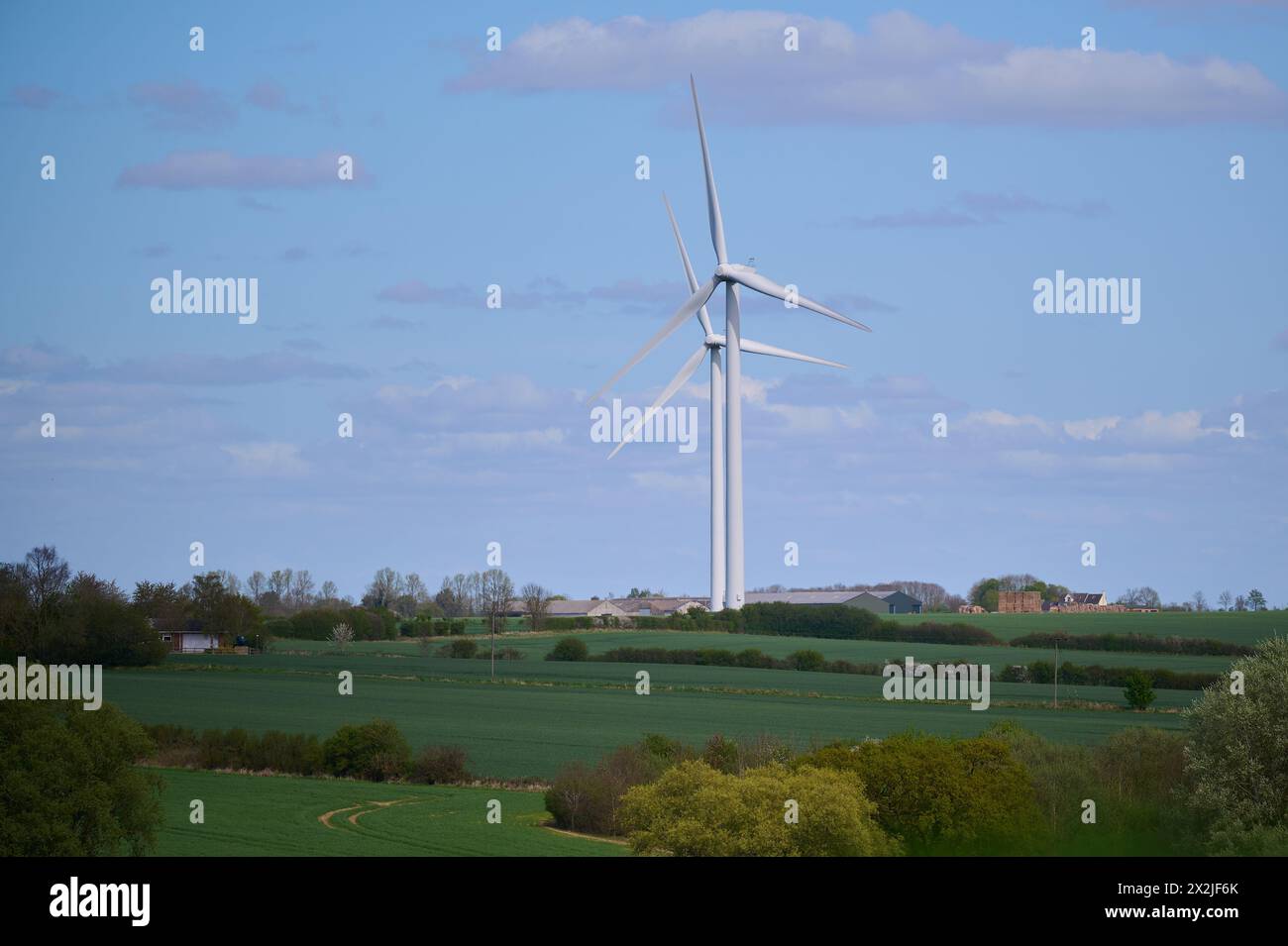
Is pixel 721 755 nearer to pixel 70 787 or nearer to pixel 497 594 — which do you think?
pixel 70 787

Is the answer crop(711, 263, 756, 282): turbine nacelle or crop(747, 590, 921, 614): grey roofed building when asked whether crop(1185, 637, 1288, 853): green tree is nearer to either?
crop(711, 263, 756, 282): turbine nacelle

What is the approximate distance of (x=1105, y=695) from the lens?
91.5 m

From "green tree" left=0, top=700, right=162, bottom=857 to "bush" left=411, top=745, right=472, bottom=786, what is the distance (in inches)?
753

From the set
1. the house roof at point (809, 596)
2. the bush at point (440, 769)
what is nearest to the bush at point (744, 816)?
the bush at point (440, 769)

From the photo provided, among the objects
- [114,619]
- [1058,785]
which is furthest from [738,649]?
[1058,785]

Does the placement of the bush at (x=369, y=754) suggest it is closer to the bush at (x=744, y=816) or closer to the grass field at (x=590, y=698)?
the grass field at (x=590, y=698)

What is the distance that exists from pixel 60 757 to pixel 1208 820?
36.3 m

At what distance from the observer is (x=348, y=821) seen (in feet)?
168

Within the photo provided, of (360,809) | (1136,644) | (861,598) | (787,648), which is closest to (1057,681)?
(1136,644)

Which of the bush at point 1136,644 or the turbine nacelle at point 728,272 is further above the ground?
the turbine nacelle at point 728,272

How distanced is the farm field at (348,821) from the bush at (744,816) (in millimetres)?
5240

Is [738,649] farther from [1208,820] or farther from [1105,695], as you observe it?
[1208,820]

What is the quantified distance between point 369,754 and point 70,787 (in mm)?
23304

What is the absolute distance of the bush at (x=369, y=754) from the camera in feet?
213
